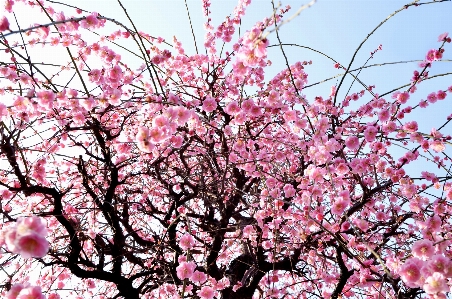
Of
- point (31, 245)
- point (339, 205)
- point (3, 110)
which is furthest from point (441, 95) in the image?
point (3, 110)

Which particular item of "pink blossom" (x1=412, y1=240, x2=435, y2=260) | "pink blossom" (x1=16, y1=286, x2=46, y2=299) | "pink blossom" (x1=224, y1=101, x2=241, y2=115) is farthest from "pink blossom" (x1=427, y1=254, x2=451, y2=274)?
"pink blossom" (x1=224, y1=101, x2=241, y2=115)

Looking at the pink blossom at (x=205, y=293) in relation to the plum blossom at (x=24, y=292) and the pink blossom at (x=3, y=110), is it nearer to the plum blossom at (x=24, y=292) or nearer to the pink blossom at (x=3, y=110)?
the plum blossom at (x=24, y=292)

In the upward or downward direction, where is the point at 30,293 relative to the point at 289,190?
downward

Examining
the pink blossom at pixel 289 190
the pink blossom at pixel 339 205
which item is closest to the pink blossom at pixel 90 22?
the pink blossom at pixel 289 190

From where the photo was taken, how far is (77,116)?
14.8 ft

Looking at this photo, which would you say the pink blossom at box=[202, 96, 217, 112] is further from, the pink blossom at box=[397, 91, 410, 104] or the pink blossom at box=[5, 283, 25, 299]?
the pink blossom at box=[5, 283, 25, 299]

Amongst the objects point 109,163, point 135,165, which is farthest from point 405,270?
point 135,165

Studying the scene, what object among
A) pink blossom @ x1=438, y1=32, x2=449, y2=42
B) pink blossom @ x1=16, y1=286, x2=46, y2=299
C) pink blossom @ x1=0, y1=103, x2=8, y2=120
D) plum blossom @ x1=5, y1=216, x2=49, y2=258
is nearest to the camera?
plum blossom @ x1=5, y1=216, x2=49, y2=258

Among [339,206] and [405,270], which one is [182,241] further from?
[405,270]

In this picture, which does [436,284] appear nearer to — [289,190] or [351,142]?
[351,142]

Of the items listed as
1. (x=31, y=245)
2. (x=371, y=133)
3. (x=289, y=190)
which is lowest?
(x=31, y=245)

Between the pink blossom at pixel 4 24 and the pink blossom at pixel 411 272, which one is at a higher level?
the pink blossom at pixel 4 24

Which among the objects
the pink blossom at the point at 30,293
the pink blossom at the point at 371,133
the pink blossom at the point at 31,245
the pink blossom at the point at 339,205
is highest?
the pink blossom at the point at 371,133

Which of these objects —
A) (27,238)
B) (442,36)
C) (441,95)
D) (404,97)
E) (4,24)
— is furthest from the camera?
(441,95)
